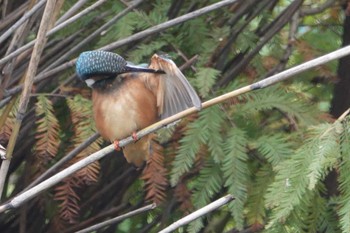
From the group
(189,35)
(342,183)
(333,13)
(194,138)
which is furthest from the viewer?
(333,13)

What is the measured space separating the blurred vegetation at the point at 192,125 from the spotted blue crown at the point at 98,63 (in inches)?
11.7

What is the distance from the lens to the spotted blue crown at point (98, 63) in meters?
3.12

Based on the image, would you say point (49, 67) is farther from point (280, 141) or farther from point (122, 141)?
point (280, 141)

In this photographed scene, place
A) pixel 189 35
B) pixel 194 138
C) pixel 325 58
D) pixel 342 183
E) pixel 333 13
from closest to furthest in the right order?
pixel 325 58 → pixel 342 183 → pixel 194 138 → pixel 189 35 → pixel 333 13

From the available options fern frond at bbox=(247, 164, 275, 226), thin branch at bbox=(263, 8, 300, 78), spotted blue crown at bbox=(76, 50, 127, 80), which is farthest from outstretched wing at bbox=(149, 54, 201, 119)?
thin branch at bbox=(263, 8, 300, 78)

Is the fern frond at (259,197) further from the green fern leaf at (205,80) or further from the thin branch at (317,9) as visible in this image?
the thin branch at (317,9)

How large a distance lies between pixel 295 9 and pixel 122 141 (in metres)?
1.09

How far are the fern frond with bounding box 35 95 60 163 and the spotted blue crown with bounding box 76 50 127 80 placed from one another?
0.49 metres

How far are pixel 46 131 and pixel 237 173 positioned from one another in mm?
654

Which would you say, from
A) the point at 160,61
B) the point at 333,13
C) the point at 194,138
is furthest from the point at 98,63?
the point at 333,13

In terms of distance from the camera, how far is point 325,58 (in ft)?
9.19

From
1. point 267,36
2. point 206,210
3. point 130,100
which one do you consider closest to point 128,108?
point 130,100

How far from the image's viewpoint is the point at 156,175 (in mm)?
3721

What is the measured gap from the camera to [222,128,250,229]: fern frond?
357cm
